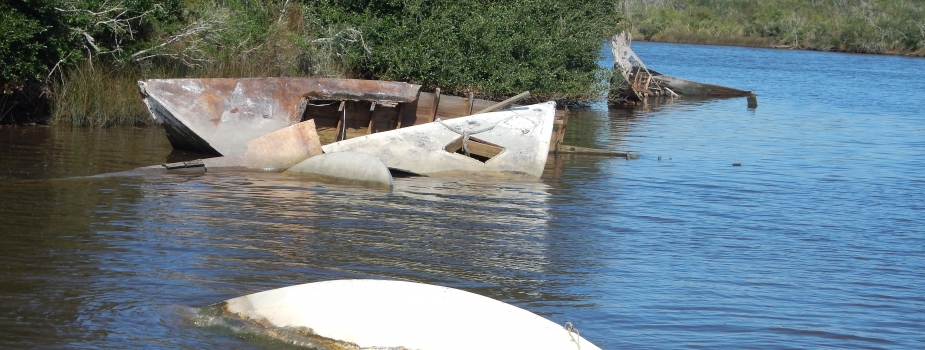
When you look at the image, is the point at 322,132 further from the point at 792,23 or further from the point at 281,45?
the point at 792,23

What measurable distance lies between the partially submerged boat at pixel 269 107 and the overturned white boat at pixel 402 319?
774 cm

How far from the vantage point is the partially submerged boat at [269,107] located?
44.9ft

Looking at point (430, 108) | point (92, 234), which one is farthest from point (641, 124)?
point (92, 234)

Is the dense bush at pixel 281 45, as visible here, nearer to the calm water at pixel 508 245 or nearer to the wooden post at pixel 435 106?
the calm water at pixel 508 245

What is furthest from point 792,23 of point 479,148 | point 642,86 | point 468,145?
point 468,145

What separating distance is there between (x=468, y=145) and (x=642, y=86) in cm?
1649

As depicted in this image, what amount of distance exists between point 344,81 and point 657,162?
555cm

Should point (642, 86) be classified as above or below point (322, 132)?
above

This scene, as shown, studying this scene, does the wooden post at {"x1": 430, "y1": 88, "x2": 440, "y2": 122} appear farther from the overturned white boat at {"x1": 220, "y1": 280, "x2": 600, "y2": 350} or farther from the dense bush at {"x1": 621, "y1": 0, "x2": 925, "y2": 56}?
the dense bush at {"x1": 621, "y1": 0, "x2": 925, "y2": 56}

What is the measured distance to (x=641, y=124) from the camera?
23.8 meters

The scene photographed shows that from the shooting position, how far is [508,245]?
32.1 feet

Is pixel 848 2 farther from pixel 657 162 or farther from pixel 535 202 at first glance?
pixel 535 202

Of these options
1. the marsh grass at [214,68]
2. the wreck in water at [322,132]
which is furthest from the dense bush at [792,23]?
the wreck in water at [322,132]

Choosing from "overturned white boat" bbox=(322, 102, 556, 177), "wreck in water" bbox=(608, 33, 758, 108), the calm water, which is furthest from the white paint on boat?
"wreck in water" bbox=(608, 33, 758, 108)
